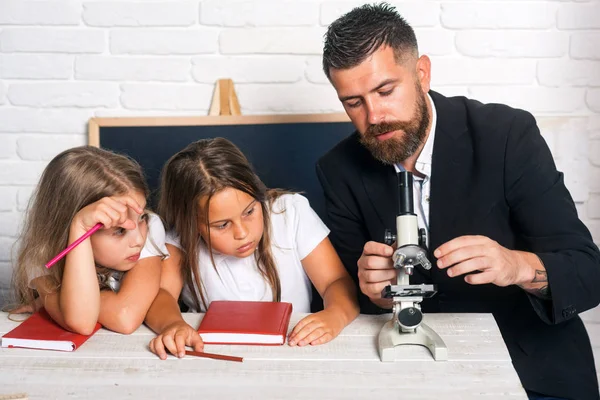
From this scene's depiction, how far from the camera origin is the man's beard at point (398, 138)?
1954 mm

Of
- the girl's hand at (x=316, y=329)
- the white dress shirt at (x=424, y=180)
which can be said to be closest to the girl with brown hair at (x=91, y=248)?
the girl's hand at (x=316, y=329)

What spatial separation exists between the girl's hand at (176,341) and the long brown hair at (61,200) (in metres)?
0.36

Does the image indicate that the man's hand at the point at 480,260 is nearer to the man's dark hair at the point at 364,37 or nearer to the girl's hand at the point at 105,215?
the man's dark hair at the point at 364,37

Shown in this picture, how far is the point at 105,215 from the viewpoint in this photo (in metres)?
1.71

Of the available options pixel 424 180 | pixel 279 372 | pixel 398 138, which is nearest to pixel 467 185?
pixel 424 180

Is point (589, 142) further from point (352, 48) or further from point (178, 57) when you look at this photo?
point (178, 57)

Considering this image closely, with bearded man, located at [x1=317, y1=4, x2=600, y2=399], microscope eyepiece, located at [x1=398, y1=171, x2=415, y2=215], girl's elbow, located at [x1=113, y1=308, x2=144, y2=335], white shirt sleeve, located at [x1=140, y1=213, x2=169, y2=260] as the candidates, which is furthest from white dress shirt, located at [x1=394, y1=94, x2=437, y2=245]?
girl's elbow, located at [x1=113, y1=308, x2=144, y2=335]

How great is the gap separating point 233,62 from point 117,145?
503mm

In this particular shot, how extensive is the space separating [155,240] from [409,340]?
2.52 feet

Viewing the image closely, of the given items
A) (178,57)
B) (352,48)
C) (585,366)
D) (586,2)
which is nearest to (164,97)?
(178,57)

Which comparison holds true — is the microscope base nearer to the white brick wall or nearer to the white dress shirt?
the white dress shirt

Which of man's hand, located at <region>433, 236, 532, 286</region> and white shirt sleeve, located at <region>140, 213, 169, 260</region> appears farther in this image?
white shirt sleeve, located at <region>140, 213, 169, 260</region>

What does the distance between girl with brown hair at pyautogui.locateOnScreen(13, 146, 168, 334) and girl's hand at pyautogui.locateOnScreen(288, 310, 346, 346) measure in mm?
373

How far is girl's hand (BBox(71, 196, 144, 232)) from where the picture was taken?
5.59 feet
